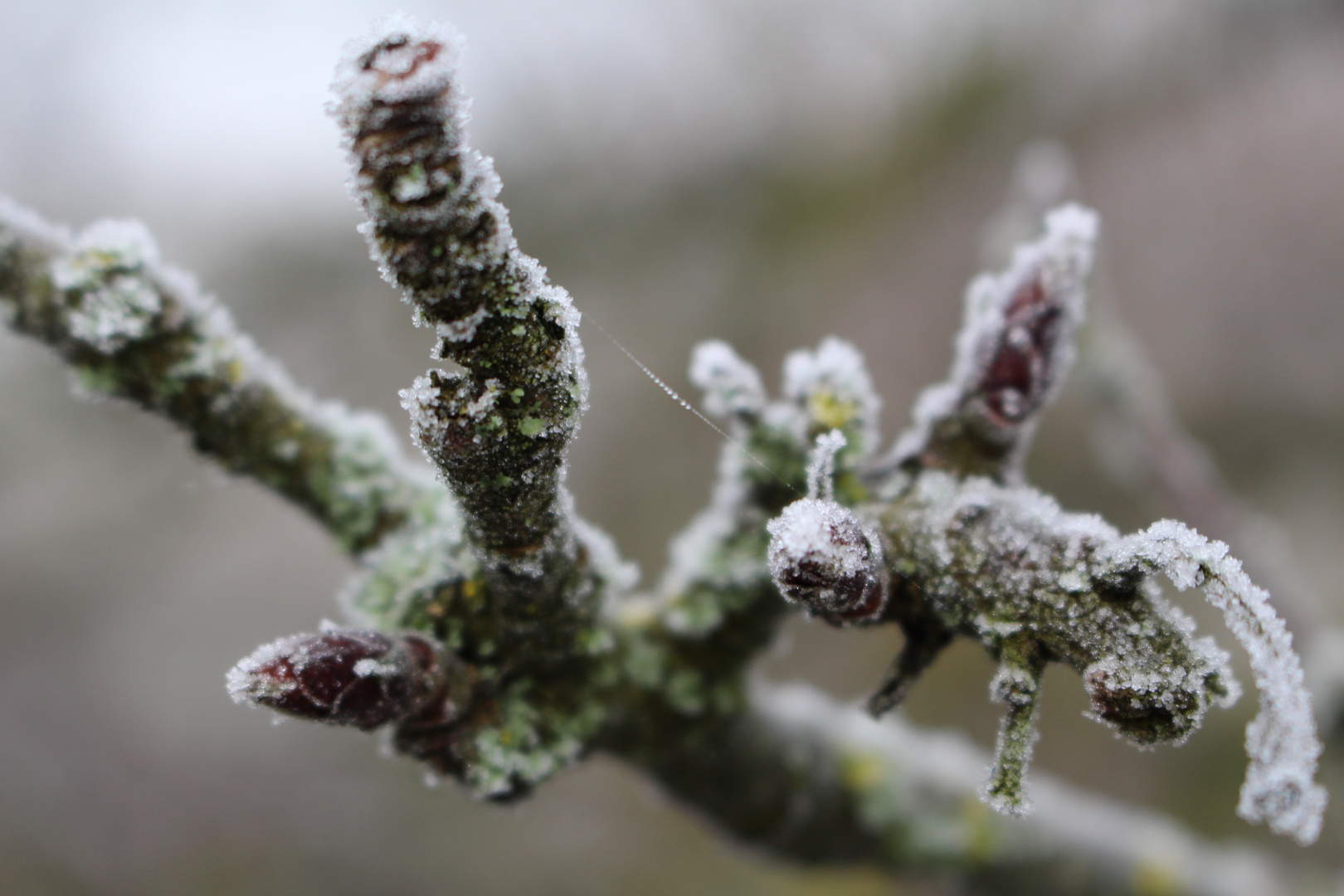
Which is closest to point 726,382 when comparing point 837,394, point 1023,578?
point 837,394

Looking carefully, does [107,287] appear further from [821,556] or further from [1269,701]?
[1269,701]

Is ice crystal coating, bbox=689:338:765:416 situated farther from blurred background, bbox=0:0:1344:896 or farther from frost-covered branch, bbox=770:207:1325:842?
blurred background, bbox=0:0:1344:896

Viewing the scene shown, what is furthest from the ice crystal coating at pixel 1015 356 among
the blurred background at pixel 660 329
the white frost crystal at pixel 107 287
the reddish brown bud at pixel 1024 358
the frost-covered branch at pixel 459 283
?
the blurred background at pixel 660 329

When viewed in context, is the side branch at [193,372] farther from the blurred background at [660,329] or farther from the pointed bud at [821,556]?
the blurred background at [660,329]

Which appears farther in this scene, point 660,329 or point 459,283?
point 660,329

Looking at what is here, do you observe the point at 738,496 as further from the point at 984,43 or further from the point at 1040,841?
the point at 984,43

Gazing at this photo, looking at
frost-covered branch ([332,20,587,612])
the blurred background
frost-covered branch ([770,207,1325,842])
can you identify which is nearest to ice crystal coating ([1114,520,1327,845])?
frost-covered branch ([770,207,1325,842])

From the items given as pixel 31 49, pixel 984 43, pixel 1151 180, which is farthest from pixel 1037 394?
pixel 31 49
